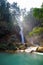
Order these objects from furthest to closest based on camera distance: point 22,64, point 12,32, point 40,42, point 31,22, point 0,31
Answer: point 31,22, point 40,42, point 12,32, point 0,31, point 22,64

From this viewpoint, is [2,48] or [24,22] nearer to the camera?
[2,48]

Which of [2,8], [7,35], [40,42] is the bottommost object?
[40,42]

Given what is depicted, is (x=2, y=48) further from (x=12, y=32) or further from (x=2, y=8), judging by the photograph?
(x=2, y=8)

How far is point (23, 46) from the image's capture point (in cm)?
2455

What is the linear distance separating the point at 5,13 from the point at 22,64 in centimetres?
1896

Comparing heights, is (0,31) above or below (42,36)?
above

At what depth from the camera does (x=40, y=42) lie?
35188 mm

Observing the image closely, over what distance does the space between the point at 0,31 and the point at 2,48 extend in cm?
531

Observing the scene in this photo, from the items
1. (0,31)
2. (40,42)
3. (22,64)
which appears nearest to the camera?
(22,64)

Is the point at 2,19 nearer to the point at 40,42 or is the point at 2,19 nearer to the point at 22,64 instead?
the point at 40,42

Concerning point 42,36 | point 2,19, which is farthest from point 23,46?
point 42,36

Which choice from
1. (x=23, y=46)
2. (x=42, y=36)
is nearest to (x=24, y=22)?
(x=42, y=36)

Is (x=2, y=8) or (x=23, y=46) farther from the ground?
(x=2, y=8)

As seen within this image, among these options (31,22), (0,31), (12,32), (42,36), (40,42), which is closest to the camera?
(0,31)
